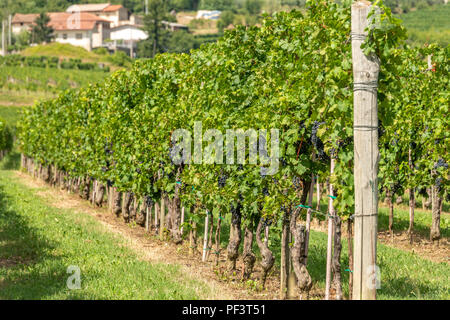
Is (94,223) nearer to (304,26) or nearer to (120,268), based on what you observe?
(120,268)

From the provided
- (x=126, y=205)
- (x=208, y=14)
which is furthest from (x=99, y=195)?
(x=208, y=14)

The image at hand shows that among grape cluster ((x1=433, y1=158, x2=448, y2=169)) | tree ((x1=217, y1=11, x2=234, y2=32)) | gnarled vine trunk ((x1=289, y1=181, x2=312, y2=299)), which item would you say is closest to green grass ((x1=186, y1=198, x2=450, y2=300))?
gnarled vine trunk ((x1=289, y1=181, x2=312, y2=299))

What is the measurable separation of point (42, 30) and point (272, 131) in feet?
378

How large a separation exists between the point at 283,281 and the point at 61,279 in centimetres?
327

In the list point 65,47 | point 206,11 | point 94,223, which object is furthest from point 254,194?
point 206,11

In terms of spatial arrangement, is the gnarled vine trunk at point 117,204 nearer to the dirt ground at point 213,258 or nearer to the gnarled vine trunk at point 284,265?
the dirt ground at point 213,258

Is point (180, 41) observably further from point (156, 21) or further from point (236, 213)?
point (236, 213)

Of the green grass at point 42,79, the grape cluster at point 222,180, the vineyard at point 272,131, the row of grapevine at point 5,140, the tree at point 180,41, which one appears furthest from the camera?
the tree at point 180,41

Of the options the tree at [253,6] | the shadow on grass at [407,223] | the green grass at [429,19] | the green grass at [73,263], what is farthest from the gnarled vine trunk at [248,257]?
the tree at [253,6]

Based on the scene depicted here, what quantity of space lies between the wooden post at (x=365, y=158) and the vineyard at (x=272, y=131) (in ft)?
0.29

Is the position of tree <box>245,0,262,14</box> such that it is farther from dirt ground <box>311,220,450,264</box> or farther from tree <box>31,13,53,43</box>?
dirt ground <box>311,220,450,264</box>

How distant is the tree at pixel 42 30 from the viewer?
113812mm

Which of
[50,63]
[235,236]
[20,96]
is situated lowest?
[235,236]

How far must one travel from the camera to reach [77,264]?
31.9ft
